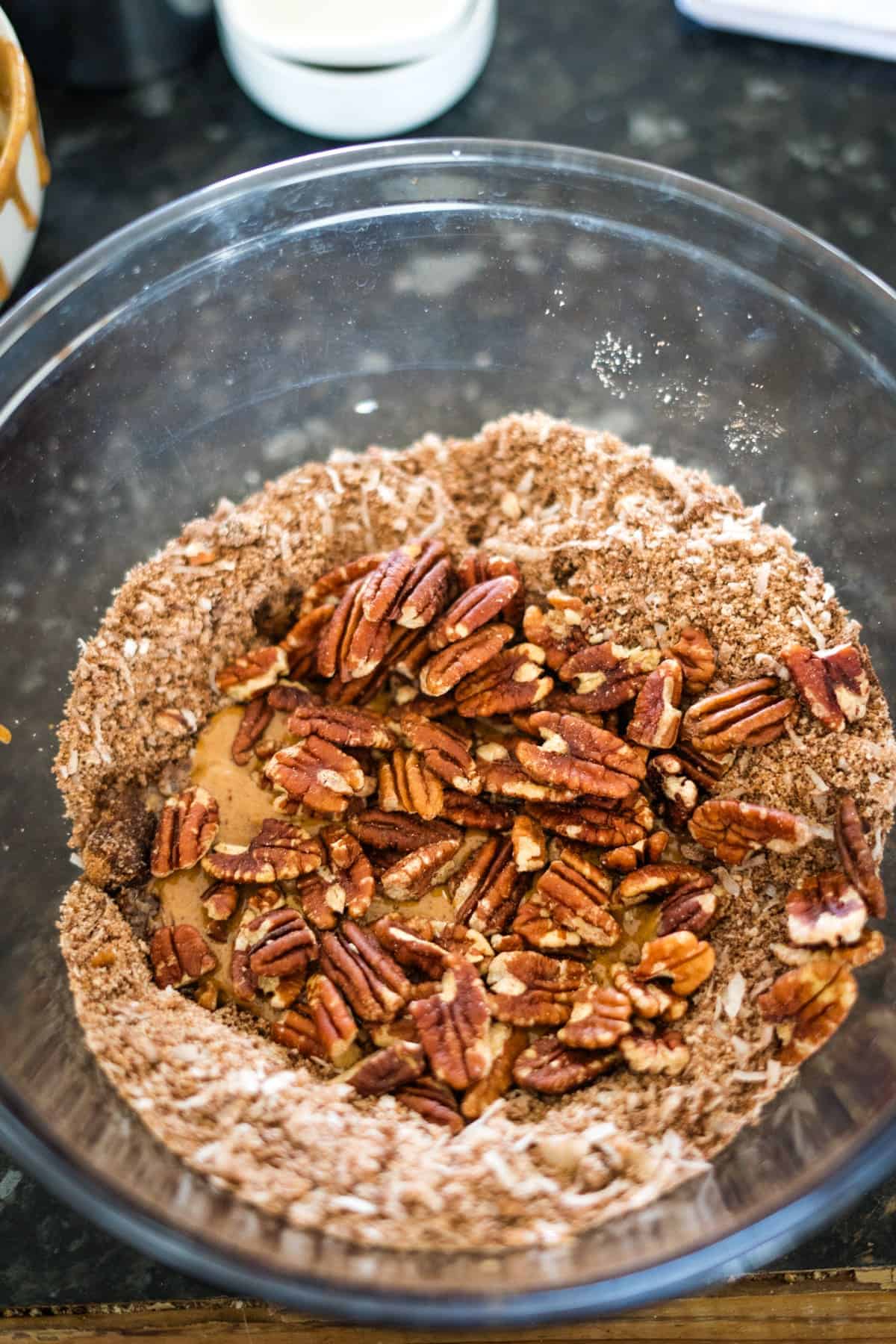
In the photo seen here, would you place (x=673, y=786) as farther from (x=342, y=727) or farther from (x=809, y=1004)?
(x=342, y=727)

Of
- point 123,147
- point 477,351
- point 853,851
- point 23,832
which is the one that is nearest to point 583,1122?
point 853,851

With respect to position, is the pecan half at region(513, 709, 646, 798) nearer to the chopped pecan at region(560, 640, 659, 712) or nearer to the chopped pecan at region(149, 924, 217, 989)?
the chopped pecan at region(560, 640, 659, 712)

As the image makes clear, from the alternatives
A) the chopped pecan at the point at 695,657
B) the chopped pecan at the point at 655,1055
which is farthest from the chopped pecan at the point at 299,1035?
the chopped pecan at the point at 695,657

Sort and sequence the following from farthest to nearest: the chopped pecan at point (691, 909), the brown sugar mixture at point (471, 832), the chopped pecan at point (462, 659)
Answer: the chopped pecan at point (462, 659) → the chopped pecan at point (691, 909) → the brown sugar mixture at point (471, 832)

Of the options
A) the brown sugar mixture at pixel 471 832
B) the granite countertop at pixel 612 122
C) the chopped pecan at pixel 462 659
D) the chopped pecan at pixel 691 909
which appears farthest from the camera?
the granite countertop at pixel 612 122

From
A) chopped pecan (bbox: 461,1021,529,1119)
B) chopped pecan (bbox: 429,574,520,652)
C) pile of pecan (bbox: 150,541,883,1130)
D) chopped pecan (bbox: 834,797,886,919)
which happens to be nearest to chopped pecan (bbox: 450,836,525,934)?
pile of pecan (bbox: 150,541,883,1130)

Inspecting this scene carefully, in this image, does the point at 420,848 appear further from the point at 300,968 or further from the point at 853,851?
the point at 853,851

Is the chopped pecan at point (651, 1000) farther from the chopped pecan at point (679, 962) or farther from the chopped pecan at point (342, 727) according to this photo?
the chopped pecan at point (342, 727)
